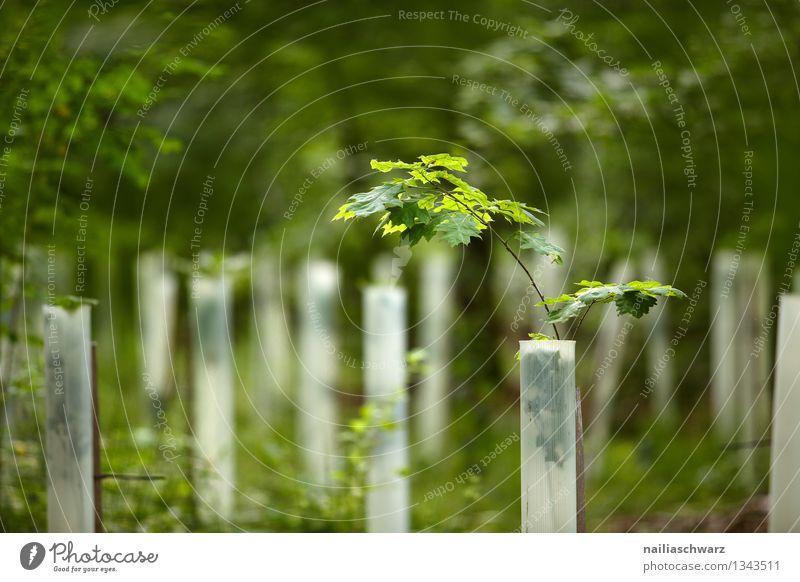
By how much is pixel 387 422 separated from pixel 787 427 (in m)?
1.44

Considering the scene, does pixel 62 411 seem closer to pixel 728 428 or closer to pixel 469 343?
pixel 469 343

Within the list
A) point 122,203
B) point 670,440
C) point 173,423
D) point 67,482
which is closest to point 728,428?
point 670,440

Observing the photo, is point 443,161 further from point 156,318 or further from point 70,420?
point 156,318

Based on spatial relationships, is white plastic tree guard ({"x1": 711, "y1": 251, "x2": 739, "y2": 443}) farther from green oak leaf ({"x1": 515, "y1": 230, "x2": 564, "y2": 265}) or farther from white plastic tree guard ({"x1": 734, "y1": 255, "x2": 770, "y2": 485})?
green oak leaf ({"x1": 515, "y1": 230, "x2": 564, "y2": 265})

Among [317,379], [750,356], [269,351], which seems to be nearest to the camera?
[317,379]

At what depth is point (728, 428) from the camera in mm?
5801

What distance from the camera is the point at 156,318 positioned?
575cm

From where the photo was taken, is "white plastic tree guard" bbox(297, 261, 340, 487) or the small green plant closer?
the small green plant

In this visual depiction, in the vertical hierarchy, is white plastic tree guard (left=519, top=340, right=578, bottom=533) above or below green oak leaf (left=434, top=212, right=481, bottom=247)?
below

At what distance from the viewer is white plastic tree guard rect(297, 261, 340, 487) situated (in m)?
4.69

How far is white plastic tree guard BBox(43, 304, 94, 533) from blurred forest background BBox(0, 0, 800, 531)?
718mm

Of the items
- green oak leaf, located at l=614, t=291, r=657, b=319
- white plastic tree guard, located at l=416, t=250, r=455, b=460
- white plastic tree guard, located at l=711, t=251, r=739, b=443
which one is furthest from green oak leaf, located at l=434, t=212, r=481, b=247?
white plastic tree guard, located at l=711, t=251, r=739, b=443

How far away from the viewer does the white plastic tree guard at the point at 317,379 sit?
469cm

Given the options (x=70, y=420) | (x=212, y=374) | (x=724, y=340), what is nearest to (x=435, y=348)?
(x=724, y=340)
